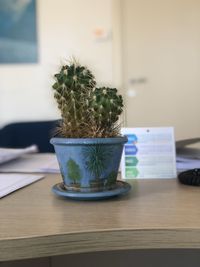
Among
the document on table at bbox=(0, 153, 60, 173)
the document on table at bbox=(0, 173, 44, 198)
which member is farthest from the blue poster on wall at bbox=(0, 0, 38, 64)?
the document on table at bbox=(0, 173, 44, 198)

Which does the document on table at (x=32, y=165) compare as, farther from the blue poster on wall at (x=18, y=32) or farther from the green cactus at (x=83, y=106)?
the blue poster on wall at (x=18, y=32)

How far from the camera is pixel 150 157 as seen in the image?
33.7 inches

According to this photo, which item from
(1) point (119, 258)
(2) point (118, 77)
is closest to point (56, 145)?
(1) point (119, 258)

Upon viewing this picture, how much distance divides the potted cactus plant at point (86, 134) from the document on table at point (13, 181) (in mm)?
120

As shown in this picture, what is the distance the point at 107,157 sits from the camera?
648 mm

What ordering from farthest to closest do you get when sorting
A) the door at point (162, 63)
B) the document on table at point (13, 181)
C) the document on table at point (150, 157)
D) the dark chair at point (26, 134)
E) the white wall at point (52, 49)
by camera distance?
the door at point (162, 63)
the white wall at point (52, 49)
the dark chair at point (26, 134)
the document on table at point (150, 157)
the document on table at point (13, 181)

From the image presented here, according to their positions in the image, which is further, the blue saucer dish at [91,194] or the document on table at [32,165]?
the document on table at [32,165]

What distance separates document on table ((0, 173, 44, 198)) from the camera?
2.42 ft

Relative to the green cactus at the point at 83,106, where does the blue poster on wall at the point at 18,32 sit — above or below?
above

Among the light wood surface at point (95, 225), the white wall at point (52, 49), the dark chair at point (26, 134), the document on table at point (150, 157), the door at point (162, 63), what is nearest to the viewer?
the light wood surface at point (95, 225)

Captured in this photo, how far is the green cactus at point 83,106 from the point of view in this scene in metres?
0.63

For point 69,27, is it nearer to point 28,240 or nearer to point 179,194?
point 179,194

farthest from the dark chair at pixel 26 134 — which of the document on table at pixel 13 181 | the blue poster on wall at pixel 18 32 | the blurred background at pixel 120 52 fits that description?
the document on table at pixel 13 181

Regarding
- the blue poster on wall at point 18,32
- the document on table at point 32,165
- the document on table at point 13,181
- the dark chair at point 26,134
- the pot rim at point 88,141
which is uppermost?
the blue poster on wall at point 18,32
